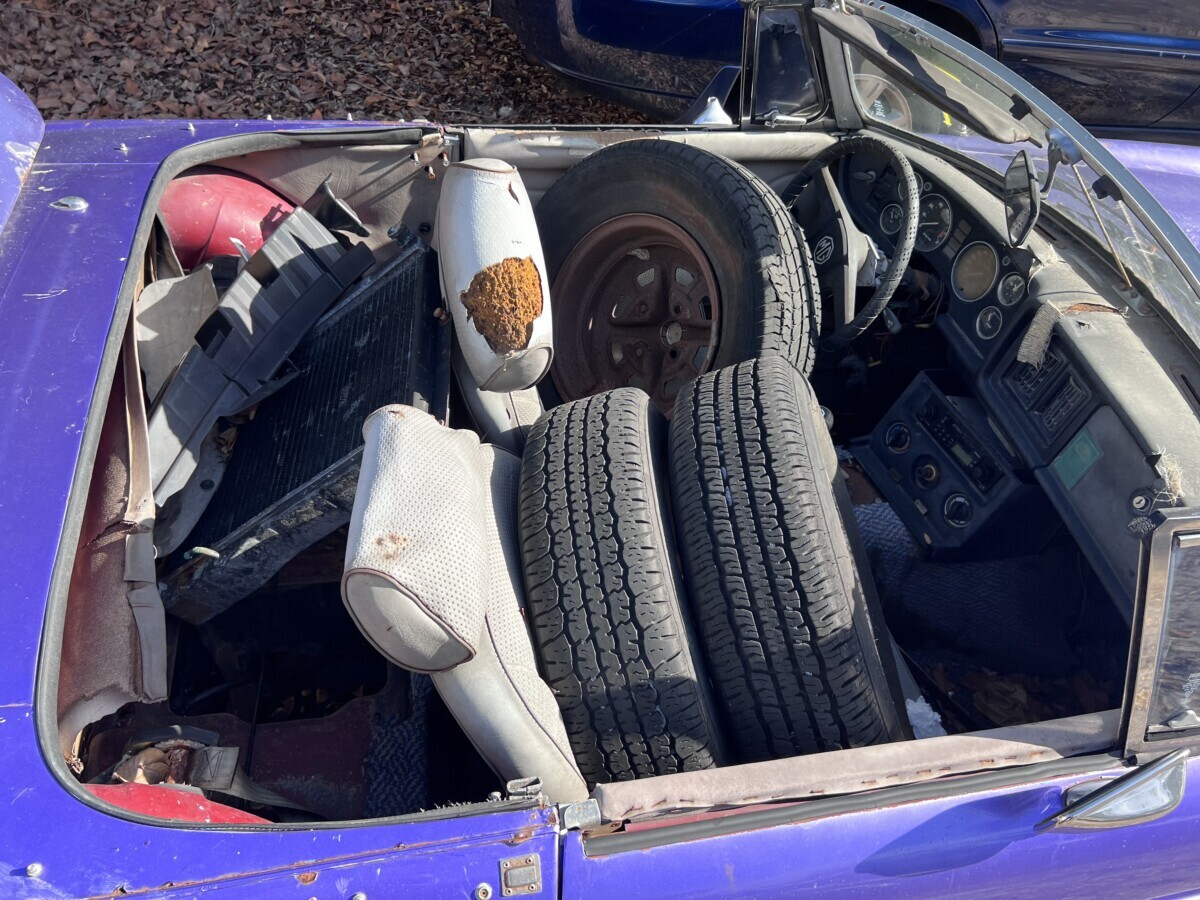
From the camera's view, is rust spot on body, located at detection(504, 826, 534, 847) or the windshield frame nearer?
rust spot on body, located at detection(504, 826, 534, 847)

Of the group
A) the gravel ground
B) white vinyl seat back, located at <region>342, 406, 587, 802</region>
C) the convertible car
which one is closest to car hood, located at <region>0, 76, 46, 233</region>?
the convertible car

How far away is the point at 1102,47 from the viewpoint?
398 cm

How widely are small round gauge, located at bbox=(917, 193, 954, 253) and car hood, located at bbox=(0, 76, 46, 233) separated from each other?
7.18 ft

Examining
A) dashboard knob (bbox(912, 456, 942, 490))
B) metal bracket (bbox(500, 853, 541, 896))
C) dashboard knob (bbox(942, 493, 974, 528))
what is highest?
metal bracket (bbox(500, 853, 541, 896))

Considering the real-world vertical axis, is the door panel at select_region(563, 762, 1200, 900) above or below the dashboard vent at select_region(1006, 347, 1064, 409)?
below

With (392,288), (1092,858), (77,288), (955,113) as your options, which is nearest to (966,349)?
(955,113)

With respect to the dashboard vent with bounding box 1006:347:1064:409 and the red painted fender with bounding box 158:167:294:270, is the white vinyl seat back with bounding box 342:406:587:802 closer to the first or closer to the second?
the red painted fender with bounding box 158:167:294:270

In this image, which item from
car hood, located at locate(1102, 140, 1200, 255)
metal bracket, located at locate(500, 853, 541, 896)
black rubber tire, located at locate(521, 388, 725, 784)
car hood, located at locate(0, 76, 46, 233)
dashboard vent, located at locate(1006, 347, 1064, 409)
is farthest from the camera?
car hood, located at locate(1102, 140, 1200, 255)

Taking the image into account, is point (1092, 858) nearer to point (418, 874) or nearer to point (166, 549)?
point (418, 874)

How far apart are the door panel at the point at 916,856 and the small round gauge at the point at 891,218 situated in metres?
1.56

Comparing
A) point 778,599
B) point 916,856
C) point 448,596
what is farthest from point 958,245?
point 448,596

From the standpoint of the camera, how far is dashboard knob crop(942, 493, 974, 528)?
2309 mm

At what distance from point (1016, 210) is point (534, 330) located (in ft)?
4.14

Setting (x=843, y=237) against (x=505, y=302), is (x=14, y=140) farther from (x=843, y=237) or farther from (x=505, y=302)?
(x=843, y=237)
